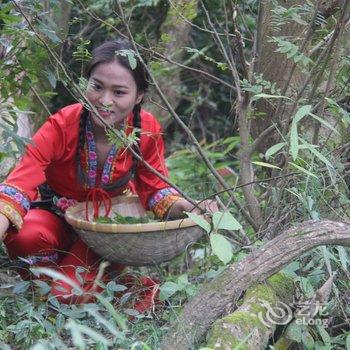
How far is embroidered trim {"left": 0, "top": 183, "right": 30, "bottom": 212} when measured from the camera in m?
2.91

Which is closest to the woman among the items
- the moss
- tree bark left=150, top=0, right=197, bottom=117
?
the moss

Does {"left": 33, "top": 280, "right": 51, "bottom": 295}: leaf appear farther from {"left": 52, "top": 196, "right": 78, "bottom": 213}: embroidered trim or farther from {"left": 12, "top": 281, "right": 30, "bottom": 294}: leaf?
{"left": 52, "top": 196, "right": 78, "bottom": 213}: embroidered trim

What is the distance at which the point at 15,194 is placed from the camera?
292 centimetres

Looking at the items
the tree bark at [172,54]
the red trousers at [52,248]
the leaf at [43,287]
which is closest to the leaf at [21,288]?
the leaf at [43,287]

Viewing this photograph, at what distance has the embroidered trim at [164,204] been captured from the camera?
10.8 ft

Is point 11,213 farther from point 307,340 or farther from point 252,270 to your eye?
point 307,340

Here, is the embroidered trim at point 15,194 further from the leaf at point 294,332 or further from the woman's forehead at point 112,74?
the leaf at point 294,332

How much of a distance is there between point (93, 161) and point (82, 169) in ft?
0.20

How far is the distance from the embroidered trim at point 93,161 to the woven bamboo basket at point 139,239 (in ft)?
0.84

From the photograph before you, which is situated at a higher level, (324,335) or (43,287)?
(324,335)

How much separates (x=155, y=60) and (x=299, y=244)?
3.86 feet

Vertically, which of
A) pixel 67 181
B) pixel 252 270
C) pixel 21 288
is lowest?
pixel 21 288

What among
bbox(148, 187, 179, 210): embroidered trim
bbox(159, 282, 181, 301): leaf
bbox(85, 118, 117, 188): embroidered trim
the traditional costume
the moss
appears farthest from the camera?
bbox(148, 187, 179, 210): embroidered trim

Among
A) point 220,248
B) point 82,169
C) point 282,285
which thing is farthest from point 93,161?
point 220,248
